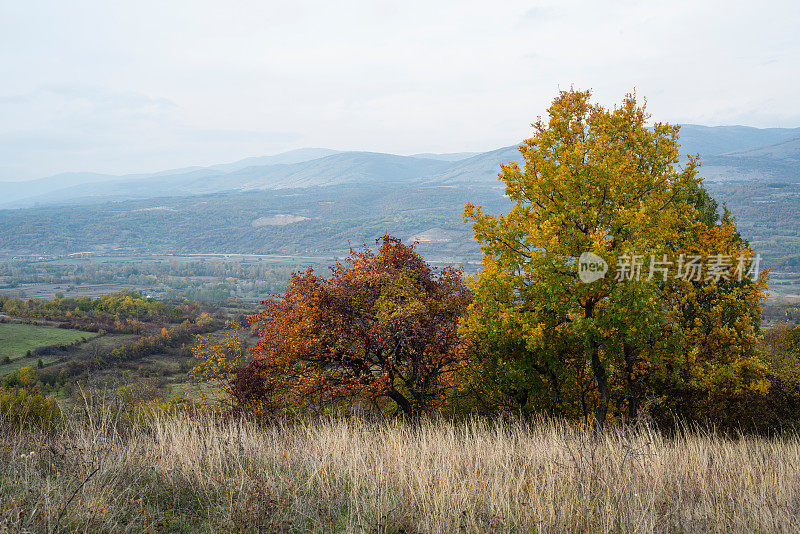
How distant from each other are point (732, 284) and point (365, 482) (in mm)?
18981

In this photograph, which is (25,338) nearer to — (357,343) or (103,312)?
(103,312)

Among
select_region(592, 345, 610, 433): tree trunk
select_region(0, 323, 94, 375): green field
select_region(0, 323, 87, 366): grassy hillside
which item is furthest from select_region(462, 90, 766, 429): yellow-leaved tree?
→ select_region(0, 323, 87, 366): grassy hillside

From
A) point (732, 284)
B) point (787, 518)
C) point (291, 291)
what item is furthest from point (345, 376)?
point (732, 284)

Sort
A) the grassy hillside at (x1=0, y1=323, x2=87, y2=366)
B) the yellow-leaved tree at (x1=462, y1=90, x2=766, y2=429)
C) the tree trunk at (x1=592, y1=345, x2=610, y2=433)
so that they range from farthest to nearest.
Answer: the grassy hillside at (x1=0, y1=323, x2=87, y2=366)
the tree trunk at (x1=592, y1=345, x2=610, y2=433)
the yellow-leaved tree at (x1=462, y1=90, x2=766, y2=429)

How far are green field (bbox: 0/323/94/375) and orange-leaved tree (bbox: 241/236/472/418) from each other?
140 feet

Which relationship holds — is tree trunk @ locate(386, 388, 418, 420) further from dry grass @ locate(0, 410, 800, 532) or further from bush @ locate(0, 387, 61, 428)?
bush @ locate(0, 387, 61, 428)

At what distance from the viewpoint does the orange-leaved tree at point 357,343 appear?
548 inches

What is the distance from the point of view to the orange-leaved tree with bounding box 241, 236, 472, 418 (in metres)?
13.9

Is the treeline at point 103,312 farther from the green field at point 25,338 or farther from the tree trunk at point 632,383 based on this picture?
the tree trunk at point 632,383

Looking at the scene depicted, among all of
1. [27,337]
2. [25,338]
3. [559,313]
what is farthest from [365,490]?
[27,337]

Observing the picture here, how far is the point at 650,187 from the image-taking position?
16.1 meters

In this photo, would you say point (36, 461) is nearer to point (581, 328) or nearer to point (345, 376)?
point (345, 376)

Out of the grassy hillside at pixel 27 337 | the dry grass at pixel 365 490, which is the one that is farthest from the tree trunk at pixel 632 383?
the grassy hillside at pixel 27 337

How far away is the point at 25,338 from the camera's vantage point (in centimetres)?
5394
